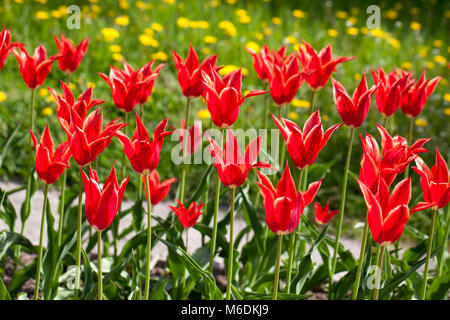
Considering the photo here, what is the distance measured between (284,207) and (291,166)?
704mm

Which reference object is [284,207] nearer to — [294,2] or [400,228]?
[400,228]

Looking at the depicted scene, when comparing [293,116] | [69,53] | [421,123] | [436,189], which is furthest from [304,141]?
[421,123]

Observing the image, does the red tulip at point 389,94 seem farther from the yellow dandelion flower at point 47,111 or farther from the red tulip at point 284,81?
the yellow dandelion flower at point 47,111

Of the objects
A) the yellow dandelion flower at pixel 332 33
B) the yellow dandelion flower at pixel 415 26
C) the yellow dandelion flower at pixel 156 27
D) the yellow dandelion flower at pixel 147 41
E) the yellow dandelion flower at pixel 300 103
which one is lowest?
the yellow dandelion flower at pixel 300 103

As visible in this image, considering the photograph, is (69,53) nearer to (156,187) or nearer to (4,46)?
(4,46)

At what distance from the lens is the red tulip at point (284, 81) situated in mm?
1892

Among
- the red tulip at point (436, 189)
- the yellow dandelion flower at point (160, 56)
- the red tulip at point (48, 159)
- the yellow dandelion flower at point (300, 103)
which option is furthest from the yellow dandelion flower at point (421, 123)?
the red tulip at point (48, 159)

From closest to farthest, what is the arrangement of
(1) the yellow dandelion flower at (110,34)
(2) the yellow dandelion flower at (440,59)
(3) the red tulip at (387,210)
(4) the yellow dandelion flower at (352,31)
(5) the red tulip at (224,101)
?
1. (3) the red tulip at (387,210)
2. (5) the red tulip at (224,101)
3. (1) the yellow dandelion flower at (110,34)
4. (2) the yellow dandelion flower at (440,59)
5. (4) the yellow dandelion flower at (352,31)

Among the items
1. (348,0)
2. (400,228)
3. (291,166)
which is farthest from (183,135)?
(348,0)

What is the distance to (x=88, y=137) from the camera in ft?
5.01

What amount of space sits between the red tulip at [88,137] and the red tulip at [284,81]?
0.56 meters

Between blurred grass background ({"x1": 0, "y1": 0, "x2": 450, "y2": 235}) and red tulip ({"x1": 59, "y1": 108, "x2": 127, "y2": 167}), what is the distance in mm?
1708

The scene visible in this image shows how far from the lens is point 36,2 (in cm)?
511

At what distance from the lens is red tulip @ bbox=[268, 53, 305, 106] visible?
189 centimetres
